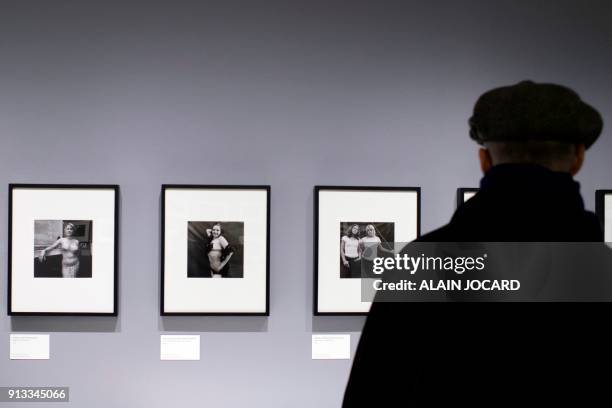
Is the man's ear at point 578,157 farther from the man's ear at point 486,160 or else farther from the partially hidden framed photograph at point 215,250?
the partially hidden framed photograph at point 215,250

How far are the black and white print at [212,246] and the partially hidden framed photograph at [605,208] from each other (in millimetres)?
1207

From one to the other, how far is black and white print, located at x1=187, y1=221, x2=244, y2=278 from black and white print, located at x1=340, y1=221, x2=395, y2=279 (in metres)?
0.34

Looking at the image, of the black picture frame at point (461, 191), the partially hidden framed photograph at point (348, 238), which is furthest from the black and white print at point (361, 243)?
the black picture frame at point (461, 191)

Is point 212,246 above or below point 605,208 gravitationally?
below

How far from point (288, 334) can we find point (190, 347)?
32cm

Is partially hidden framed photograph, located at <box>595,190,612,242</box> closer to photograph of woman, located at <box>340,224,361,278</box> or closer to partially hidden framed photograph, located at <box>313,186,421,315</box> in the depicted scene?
partially hidden framed photograph, located at <box>313,186,421,315</box>

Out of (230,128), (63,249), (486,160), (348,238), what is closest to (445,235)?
Result: (486,160)

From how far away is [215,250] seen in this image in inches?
71.1

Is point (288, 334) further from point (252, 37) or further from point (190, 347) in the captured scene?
point (252, 37)

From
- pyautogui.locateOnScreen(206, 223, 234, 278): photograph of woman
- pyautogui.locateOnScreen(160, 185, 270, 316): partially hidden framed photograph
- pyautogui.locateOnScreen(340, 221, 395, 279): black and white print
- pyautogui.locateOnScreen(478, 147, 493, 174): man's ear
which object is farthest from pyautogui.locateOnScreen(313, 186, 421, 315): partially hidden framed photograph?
pyautogui.locateOnScreen(478, 147, 493, 174): man's ear

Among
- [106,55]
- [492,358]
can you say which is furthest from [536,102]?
[106,55]

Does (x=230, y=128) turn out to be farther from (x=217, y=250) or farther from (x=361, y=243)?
(x=361, y=243)

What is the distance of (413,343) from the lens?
630 mm

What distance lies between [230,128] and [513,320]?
1363 mm
